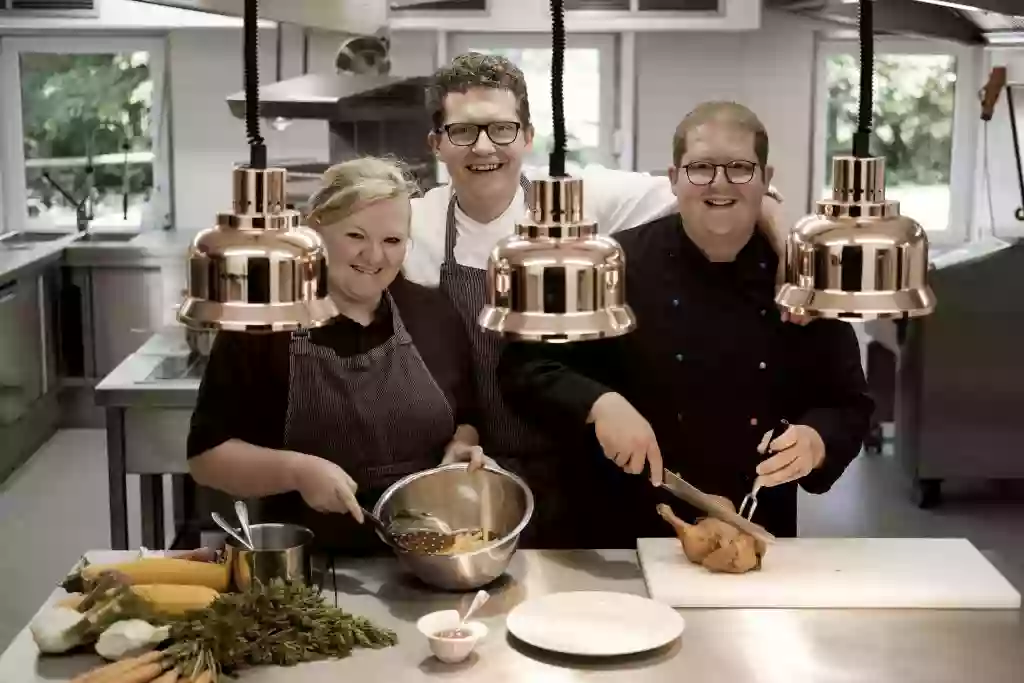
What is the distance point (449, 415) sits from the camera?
8.35ft

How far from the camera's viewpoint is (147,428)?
3.39 meters

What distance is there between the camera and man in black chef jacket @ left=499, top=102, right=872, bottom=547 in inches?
97.2

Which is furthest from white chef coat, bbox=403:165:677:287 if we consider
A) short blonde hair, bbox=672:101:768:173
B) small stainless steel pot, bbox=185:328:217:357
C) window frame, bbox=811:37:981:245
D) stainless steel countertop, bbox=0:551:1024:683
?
window frame, bbox=811:37:981:245

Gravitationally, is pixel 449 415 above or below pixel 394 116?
below

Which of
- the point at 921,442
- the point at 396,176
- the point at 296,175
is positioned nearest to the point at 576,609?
the point at 396,176

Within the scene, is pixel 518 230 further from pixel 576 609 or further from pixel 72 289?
pixel 72 289

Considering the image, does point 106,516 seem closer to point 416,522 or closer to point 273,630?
point 416,522

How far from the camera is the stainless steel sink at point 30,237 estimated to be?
19.7 feet

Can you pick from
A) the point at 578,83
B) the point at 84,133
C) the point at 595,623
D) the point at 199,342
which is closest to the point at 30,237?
the point at 84,133

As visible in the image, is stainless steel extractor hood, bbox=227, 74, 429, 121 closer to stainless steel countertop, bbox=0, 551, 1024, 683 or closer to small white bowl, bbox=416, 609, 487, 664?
stainless steel countertop, bbox=0, 551, 1024, 683

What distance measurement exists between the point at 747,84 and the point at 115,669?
4653mm

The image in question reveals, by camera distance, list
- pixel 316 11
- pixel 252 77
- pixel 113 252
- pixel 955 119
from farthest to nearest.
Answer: pixel 955 119 < pixel 113 252 < pixel 316 11 < pixel 252 77

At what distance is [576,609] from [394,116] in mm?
1905

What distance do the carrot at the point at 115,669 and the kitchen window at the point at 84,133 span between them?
4.60 m
